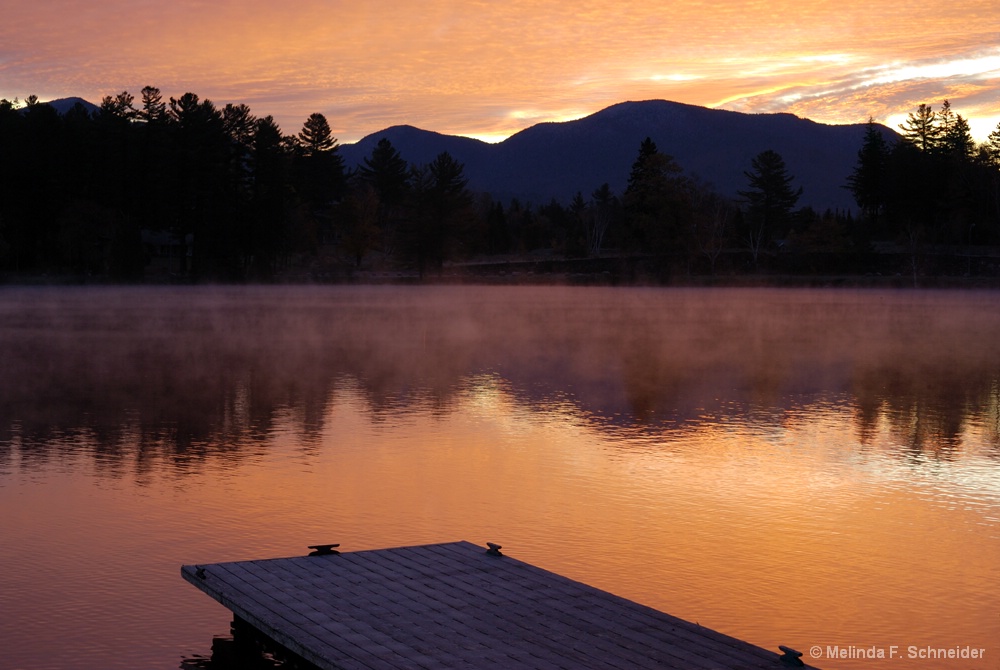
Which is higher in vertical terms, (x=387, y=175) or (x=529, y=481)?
(x=387, y=175)

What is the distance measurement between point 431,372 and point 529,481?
39.3ft

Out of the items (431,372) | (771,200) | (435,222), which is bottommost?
Answer: (431,372)

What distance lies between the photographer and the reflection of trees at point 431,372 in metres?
17.4

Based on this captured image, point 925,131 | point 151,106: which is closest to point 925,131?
point 925,131

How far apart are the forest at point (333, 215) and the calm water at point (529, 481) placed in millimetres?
67939

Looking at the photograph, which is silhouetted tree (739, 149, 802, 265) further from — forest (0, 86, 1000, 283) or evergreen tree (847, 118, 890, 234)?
evergreen tree (847, 118, 890, 234)

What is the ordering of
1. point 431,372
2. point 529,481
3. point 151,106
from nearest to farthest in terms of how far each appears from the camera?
point 529,481 < point 431,372 < point 151,106

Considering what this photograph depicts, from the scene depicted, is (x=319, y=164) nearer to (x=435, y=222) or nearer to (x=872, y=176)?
(x=435, y=222)

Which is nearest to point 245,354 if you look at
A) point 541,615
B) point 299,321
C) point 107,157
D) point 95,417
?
point 95,417

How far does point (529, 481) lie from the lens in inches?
538

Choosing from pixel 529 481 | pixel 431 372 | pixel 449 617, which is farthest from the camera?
pixel 431 372

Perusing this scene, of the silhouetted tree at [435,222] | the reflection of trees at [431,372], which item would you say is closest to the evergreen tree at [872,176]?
the silhouetted tree at [435,222]

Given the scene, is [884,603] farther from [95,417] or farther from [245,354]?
[245,354]

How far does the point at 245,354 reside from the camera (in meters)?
29.4
